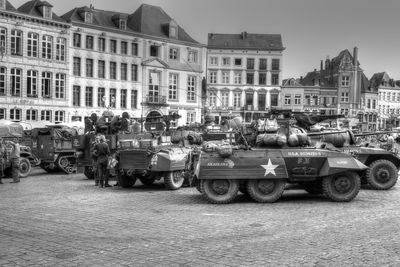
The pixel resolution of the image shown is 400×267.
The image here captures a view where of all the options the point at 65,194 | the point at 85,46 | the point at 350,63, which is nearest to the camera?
the point at 65,194

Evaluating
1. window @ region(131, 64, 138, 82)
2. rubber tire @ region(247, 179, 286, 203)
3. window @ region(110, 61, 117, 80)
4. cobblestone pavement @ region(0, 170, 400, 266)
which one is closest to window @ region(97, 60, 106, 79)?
window @ region(110, 61, 117, 80)

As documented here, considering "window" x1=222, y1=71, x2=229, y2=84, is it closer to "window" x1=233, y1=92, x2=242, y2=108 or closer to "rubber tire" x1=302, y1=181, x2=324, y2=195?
"window" x1=233, y1=92, x2=242, y2=108

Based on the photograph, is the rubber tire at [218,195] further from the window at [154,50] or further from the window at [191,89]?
the window at [191,89]

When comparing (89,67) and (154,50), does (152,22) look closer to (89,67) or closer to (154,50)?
(154,50)

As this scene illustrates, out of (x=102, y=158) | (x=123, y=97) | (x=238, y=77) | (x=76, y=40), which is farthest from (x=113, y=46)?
(x=102, y=158)

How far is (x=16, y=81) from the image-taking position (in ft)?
155

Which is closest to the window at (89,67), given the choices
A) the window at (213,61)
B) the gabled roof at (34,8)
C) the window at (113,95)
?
the window at (113,95)

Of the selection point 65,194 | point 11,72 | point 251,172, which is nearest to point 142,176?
point 65,194

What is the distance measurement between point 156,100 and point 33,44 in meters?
14.2

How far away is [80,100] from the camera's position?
52.4m

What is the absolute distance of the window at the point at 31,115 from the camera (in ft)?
158

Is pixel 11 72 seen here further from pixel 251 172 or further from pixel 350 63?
pixel 350 63

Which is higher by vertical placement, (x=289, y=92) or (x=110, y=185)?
(x=289, y=92)

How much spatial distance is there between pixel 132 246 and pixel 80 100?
147ft
